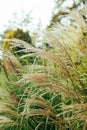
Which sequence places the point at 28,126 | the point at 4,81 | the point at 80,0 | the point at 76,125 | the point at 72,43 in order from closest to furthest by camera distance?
the point at 76,125
the point at 28,126
the point at 72,43
the point at 4,81
the point at 80,0

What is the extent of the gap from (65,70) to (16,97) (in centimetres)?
72

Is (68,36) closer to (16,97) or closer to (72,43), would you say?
(72,43)

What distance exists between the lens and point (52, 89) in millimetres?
2828

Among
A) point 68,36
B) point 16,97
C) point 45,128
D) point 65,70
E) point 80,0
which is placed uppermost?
point 80,0

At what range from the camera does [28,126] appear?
3416 mm

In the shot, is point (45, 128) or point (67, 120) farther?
point (45, 128)

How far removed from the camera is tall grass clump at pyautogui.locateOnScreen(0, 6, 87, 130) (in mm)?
2887

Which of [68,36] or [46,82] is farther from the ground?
[68,36]

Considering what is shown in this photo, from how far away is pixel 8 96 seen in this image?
347cm

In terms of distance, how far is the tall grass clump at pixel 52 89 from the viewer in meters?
2.89

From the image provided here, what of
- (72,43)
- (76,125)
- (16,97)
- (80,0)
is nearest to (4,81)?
(16,97)

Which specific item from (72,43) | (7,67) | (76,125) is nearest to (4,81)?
(7,67)

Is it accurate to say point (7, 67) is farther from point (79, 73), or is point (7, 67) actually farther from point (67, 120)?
point (67, 120)

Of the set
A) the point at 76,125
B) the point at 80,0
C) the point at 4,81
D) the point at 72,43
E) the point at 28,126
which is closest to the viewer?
the point at 76,125
